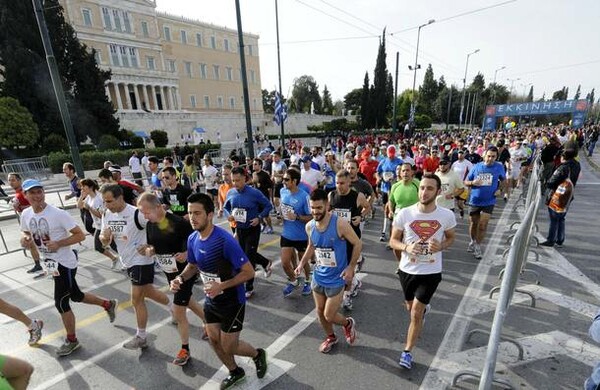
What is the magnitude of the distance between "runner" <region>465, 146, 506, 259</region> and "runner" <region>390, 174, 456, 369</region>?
3503 millimetres

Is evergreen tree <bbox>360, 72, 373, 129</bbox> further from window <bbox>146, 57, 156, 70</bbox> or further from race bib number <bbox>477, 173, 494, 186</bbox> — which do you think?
race bib number <bbox>477, 173, 494, 186</bbox>

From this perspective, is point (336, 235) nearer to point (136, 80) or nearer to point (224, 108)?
point (136, 80)

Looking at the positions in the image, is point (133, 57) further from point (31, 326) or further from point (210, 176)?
point (31, 326)

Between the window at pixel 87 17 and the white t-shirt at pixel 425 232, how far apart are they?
183 ft

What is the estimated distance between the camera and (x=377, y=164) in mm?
9219

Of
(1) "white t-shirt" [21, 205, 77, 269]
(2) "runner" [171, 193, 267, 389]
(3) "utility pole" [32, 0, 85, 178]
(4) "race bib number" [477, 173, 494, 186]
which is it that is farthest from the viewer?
(3) "utility pole" [32, 0, 85, 178]

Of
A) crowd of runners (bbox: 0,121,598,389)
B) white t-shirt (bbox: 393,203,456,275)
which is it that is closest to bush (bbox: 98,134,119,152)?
crowd of runners (bbox: 0,121,598,389)

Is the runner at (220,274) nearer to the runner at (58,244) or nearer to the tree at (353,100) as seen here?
the runner at (58,244)

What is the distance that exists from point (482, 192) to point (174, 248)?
18.7ft

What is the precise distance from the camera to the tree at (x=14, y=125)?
21438 mm

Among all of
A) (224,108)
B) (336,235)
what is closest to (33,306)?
(336,235)

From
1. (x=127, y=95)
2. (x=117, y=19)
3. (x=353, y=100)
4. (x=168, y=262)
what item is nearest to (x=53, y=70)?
(x=168, y=262)

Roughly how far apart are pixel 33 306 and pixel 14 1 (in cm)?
3304

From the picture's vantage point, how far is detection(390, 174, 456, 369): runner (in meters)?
3.30
